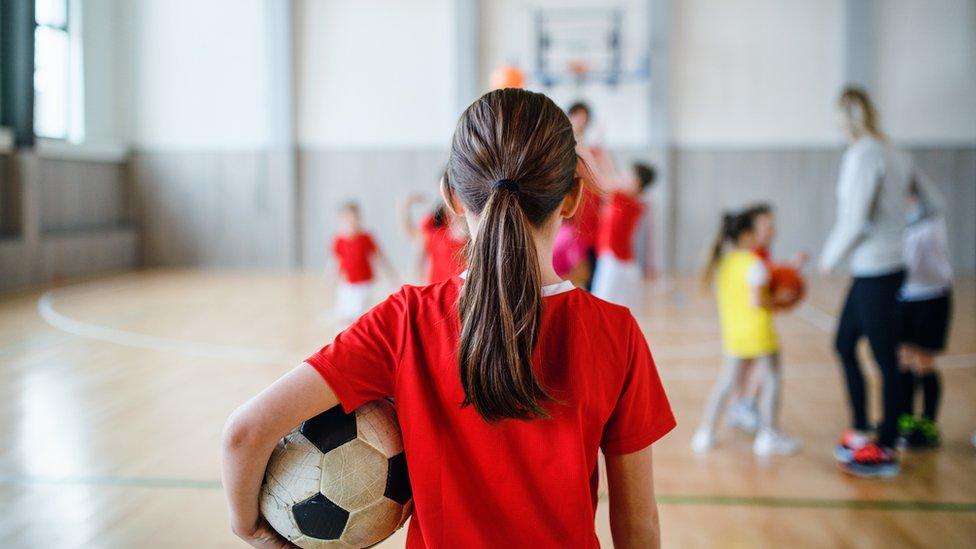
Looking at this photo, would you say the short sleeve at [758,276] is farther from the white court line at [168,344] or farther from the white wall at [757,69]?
the white wall at [757,69]

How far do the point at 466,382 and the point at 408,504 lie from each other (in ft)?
0.92

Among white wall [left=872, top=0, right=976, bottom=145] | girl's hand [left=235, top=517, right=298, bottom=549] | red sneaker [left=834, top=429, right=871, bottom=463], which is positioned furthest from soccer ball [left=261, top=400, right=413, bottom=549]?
white wall [left=872, top=0, right=976, bottom=145]

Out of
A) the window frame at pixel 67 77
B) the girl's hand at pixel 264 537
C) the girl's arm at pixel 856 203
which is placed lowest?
the girl's hand at pixel 264 537

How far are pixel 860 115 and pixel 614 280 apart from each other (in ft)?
5.27

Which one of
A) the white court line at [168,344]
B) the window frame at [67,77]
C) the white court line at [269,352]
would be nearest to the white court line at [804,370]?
the white court line at [269,352]

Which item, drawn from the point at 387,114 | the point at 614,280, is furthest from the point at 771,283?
the point at 387,114

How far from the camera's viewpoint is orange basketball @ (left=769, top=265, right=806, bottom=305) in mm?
3666

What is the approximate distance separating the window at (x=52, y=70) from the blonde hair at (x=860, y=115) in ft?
28.5

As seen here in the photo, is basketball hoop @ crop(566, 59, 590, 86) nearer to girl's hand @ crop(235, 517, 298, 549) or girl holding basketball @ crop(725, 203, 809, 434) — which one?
girl holding basketball @ crop(725, 203, 809, 434)

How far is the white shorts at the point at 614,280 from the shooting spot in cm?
447

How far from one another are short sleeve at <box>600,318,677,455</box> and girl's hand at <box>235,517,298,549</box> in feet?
1.60

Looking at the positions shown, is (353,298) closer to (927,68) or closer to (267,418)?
(267,418)

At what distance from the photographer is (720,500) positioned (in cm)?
299

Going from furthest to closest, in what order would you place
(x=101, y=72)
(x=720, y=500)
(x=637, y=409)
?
1. (x=101, y=72)
2. (x=720, y=500)
3. (x=637, y=409)
